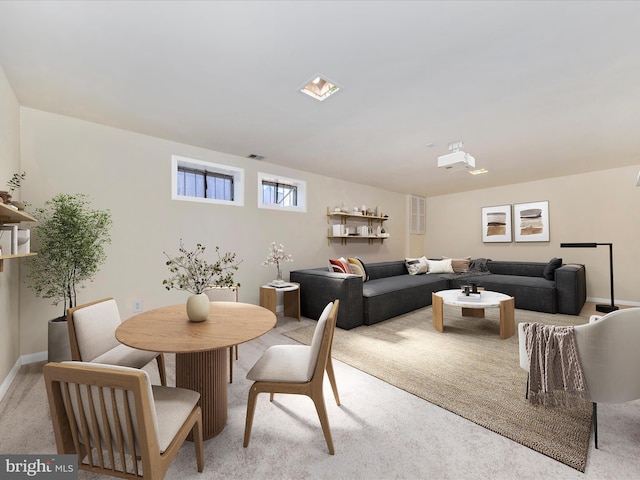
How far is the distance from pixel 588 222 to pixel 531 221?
86 centimetres

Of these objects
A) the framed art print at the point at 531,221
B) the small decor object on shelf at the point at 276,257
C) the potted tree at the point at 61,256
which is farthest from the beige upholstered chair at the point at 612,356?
the framed art print at the point at 531,221

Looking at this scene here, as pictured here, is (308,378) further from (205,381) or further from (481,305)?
(481,305)

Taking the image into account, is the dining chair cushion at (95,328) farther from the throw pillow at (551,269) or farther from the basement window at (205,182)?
the throw pillow at (551,269)

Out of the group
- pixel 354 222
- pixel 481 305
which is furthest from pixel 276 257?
pixel 481 305

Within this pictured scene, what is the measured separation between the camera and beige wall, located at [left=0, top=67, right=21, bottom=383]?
215 cm

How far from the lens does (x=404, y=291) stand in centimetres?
436

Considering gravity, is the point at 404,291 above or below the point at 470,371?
above

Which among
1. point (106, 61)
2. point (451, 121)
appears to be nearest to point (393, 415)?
point (451, 121)

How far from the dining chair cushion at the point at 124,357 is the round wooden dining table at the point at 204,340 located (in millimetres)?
270

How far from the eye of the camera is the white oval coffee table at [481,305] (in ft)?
10.6

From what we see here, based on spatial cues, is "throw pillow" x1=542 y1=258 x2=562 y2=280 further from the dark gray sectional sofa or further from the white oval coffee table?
the white oval coffee table

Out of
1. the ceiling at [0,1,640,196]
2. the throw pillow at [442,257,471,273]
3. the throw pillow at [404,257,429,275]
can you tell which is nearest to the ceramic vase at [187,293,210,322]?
the ceiling at [0,1,640,196]

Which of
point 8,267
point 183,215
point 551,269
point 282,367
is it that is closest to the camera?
point 282,367

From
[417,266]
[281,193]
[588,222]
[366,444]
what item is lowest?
[366,444]
